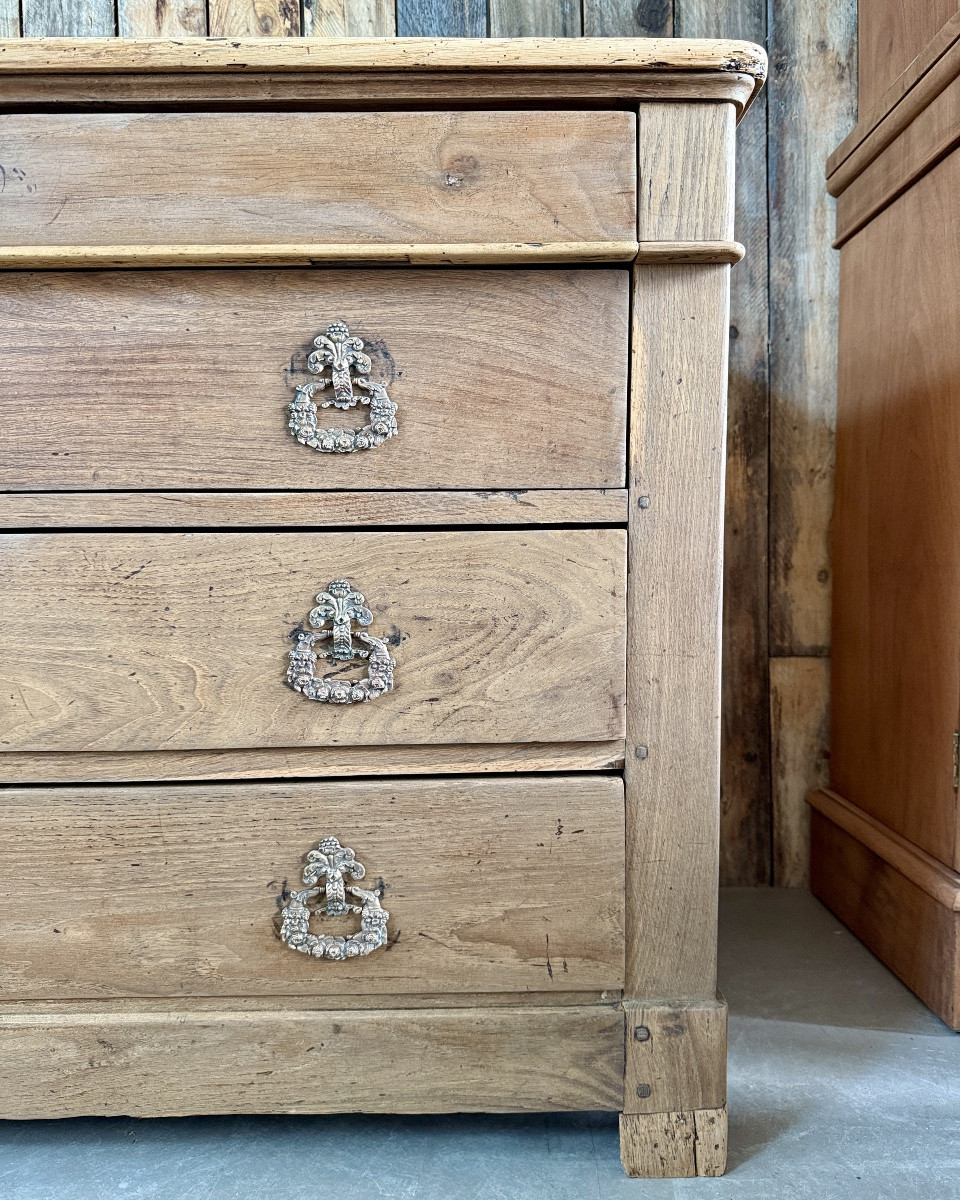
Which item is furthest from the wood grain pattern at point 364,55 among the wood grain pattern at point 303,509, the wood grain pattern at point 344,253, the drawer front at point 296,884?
the drawer front at point 296,884

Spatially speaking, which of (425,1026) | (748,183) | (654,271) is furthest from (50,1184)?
(748,183)

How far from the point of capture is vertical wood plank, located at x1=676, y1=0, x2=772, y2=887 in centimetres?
139

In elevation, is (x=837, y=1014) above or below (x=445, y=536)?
below

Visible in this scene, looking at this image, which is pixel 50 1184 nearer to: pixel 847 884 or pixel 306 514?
pixel 306 514

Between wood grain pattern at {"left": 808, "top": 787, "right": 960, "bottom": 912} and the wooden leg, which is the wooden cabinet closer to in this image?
wood grain pattern at {"left": 808, "top": 787, "right": 960, "bottom": 912}

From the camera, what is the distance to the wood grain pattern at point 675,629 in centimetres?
80

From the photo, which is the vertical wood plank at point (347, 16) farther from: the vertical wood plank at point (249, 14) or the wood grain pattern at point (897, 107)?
the wood grain pattern at point (897, 107)

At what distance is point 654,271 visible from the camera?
80 centimetres

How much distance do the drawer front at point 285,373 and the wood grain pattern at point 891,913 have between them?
30.3 inches

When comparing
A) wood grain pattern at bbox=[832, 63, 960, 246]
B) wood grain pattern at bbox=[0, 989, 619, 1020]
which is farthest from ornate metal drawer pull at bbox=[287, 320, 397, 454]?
wood grain pattern at bbox=[832, 63, 960, 246]

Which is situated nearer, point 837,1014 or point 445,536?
point 445,536

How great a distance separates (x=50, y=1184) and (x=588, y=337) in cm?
91

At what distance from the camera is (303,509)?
0.81 meters

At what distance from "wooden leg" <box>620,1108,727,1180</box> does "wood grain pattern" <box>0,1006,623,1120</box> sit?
40 mm
